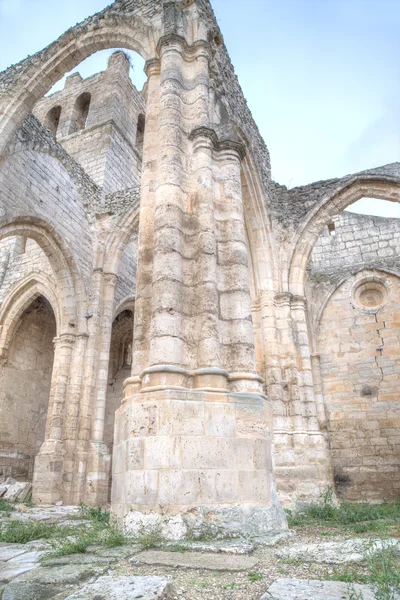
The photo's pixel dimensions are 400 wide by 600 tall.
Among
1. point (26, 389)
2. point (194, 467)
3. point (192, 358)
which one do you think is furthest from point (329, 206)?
point (26, 389)

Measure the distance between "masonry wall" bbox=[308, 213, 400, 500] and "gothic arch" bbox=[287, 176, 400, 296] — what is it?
8.73ft

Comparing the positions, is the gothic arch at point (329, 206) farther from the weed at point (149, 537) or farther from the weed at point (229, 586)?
the weed at point (229, 586)

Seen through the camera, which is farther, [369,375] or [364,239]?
[364,239]

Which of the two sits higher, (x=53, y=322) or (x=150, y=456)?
(x=53, y=322)

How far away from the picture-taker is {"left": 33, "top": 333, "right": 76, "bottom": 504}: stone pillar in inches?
323

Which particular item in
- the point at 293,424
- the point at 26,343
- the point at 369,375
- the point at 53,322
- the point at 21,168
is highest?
the point at 21,168

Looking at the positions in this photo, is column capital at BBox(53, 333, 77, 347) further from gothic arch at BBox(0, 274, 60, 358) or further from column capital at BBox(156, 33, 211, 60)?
column capital at BBox(156, 33, 211, 60)

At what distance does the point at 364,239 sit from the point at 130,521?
427 inches

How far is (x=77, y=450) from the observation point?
869cm

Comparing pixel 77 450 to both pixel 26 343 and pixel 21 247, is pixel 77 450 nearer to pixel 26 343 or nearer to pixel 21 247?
pixel 26 343

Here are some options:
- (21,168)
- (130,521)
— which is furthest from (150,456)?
(21,168)

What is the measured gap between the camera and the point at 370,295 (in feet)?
38.0

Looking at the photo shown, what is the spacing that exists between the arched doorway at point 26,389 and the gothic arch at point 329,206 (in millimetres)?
7223

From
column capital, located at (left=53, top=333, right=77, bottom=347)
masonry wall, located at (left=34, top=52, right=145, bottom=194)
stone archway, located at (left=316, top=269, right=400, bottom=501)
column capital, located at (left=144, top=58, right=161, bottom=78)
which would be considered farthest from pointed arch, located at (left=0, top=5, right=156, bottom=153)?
stone archway, located at (left=316, top=269, right=400, bottom=501)
